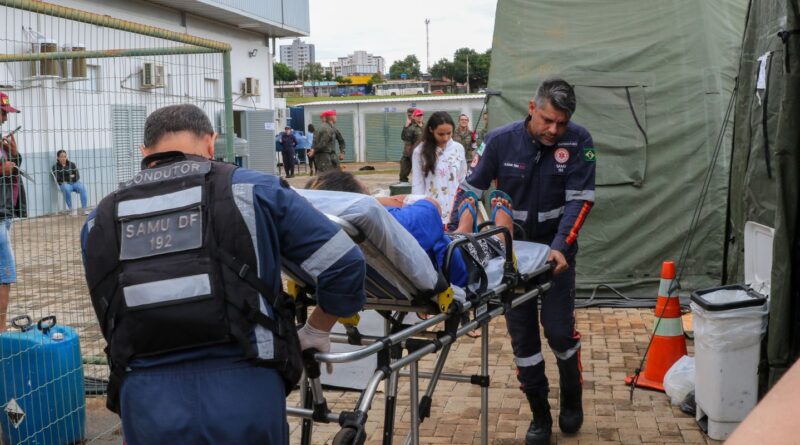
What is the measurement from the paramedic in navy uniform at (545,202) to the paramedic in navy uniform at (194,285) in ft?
8.01

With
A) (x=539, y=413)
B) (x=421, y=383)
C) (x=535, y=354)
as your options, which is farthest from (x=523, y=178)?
(x=421, y=383)

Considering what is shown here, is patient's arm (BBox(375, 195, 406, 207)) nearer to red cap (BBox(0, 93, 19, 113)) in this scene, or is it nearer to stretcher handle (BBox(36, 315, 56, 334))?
stretcher handle (BBox(36, 315, 56, 334))

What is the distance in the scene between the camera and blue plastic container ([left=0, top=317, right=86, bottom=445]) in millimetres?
4969

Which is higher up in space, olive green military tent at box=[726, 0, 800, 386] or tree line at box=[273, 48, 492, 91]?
tree line at box=[273, 48, 492, 91]

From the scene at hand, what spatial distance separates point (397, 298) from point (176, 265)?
4.17 ft

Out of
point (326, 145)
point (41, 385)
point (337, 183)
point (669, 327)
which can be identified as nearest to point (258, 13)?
point (326, 145)

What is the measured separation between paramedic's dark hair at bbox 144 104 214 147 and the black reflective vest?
18cm

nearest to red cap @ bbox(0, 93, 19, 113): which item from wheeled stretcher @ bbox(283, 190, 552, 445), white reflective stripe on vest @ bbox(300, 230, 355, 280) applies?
wheeled stretcher @ bbox(283, 190, 552, 445)

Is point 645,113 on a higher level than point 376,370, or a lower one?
higher

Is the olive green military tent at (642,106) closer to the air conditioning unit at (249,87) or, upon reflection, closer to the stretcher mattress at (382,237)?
the stretcher mattress at (382,237)

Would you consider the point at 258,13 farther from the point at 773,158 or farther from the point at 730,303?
the point at 730,303

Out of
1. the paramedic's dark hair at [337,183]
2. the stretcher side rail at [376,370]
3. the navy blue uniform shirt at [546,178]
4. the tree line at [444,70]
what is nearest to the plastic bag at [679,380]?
the navy blue uniform shirt at [546,178]

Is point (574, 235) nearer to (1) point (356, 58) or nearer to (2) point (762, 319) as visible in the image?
(2) point (762, 319)

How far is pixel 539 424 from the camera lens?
17.3 feet
